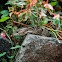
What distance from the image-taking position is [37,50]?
46.1 inches

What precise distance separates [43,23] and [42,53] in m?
0.47

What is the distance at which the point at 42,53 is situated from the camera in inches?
46.5

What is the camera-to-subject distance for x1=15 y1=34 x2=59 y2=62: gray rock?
1146 mm

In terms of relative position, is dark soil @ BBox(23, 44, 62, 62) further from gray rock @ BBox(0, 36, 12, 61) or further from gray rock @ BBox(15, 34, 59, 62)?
gray rock @ BBox(0, 36, 12, 61)

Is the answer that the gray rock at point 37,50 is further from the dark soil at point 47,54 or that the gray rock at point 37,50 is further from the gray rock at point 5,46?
the gray rock at point 5,46

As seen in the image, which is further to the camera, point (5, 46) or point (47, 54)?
point (5, 46)

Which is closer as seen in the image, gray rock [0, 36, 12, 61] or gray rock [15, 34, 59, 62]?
gray rock [15, 34, 59, 62]

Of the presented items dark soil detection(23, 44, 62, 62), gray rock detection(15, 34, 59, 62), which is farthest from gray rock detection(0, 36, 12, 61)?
dark soil detection(23, 44, 62, 62)

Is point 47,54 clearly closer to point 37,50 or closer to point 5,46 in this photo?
point 37,50

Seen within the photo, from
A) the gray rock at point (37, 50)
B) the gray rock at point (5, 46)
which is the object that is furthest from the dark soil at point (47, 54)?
the gray rock at point (5, 46)

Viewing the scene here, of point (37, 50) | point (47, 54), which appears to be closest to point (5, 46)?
point (37, 50)

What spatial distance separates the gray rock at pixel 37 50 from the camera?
1146mm

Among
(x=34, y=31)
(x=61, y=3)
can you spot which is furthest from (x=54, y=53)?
(x=61, y=3)

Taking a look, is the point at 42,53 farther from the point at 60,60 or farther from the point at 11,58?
the point at 11,58
